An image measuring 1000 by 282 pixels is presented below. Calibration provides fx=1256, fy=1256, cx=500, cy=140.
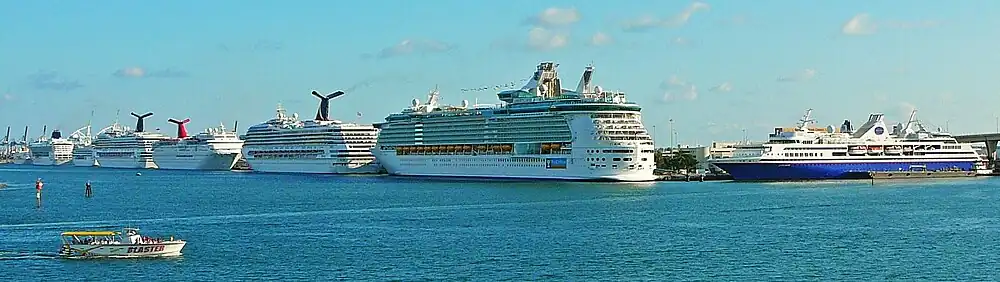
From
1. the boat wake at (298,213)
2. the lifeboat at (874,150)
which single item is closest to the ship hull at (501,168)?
the boat wake at (298,213)

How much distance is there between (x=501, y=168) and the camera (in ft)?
320

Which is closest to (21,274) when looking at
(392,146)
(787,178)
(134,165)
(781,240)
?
(781,240)

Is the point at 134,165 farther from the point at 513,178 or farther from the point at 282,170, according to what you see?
the point at 513,178

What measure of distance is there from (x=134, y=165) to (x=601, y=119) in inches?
4030

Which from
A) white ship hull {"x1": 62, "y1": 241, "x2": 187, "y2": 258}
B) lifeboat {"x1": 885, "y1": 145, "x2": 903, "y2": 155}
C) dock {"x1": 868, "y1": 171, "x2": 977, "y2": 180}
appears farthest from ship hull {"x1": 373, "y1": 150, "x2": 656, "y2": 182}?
white ship hull {"x1": 62, "y1": 241, "x2": 187, "y2": 258}

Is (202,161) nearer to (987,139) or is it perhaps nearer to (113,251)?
(987,139)

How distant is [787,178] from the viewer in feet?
315

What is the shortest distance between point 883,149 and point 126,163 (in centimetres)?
11302

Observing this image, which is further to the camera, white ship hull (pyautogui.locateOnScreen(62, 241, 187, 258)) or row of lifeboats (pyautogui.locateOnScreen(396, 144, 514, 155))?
row of lifeboats (pyautogui.locateOnScreen(396, 144, 514, 155))

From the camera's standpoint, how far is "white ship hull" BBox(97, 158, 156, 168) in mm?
171875

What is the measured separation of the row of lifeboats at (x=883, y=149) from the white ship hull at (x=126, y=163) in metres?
104

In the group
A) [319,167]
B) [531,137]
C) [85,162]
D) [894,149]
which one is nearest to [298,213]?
[531,137]

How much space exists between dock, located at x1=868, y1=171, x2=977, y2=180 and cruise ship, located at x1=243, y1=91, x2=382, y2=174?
48.6m

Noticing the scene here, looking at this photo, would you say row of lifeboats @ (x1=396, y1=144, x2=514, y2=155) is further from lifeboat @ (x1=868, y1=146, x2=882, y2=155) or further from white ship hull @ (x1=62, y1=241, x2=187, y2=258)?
white ship hull @ (x1=62, y1=241, x2=187, y2=258)
